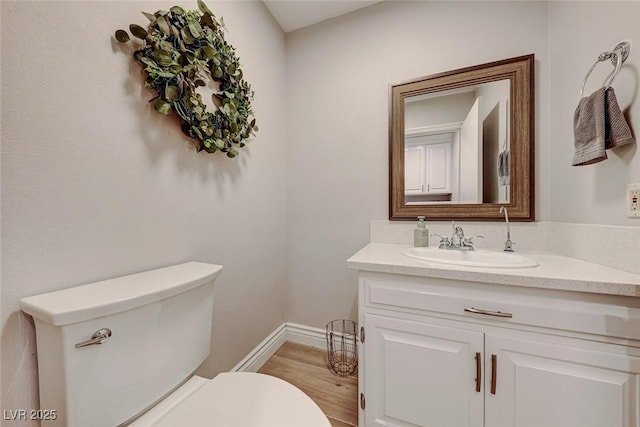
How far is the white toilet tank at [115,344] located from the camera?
58 cm

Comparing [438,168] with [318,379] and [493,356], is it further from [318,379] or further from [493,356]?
[318,379]

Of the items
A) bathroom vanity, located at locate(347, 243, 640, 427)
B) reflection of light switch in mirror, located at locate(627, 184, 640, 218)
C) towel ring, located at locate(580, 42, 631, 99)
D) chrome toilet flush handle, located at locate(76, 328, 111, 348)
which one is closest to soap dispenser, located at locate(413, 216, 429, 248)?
bathroom vanity, located at locate(347, 243, 640, 427)

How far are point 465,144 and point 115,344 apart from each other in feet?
5.88

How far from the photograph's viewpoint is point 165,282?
0.81 m

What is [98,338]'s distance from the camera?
2.03 ft

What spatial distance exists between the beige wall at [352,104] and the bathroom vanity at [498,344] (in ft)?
2.19

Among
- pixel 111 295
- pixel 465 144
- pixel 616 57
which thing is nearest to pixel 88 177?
pixel 111 295

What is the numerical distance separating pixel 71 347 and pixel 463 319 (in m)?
1.19

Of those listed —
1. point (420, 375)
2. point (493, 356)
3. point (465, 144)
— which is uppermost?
point (465, 144)

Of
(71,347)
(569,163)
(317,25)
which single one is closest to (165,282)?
(71,347)

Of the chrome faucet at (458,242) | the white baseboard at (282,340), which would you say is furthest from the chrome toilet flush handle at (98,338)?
the chrome faucet at (458,242)

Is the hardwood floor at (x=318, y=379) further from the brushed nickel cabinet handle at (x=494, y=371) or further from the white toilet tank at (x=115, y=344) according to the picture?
the white toilet tank at (x=115, y=344)

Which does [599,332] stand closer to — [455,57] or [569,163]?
[569,163]

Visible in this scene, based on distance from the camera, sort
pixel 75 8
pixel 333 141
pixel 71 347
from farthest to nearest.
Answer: pixel 333 141
pixel 75 8
pixel 71 347
